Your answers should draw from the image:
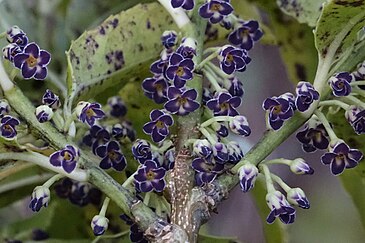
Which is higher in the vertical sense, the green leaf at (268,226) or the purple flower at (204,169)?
the purple flower at (204,169)

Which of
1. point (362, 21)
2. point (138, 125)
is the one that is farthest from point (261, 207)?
point (362, 21)

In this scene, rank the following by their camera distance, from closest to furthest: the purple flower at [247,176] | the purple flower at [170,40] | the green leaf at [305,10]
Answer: the purple flower at [247,176], the purple flower at [170,40], the green leaf at [305,10]

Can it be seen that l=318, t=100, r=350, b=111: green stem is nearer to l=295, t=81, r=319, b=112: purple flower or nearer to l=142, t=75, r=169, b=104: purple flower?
l=295, t=81, r=319, b=112: purple flower

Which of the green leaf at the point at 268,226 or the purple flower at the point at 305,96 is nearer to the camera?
the purple flower at the point at 305,96

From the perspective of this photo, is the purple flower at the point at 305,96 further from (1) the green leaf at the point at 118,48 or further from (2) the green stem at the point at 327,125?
(1) the green leaf at the point at 118,48

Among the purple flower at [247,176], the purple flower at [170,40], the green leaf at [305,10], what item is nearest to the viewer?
the purple flower at [247,176]

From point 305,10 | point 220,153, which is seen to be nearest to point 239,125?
point 220,153

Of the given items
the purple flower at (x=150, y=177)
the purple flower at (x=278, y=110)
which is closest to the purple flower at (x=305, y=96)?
the purple flower at (x=278, y=110)

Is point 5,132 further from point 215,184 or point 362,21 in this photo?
point 362,21

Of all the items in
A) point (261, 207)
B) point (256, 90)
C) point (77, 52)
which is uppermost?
point (77, 52)
